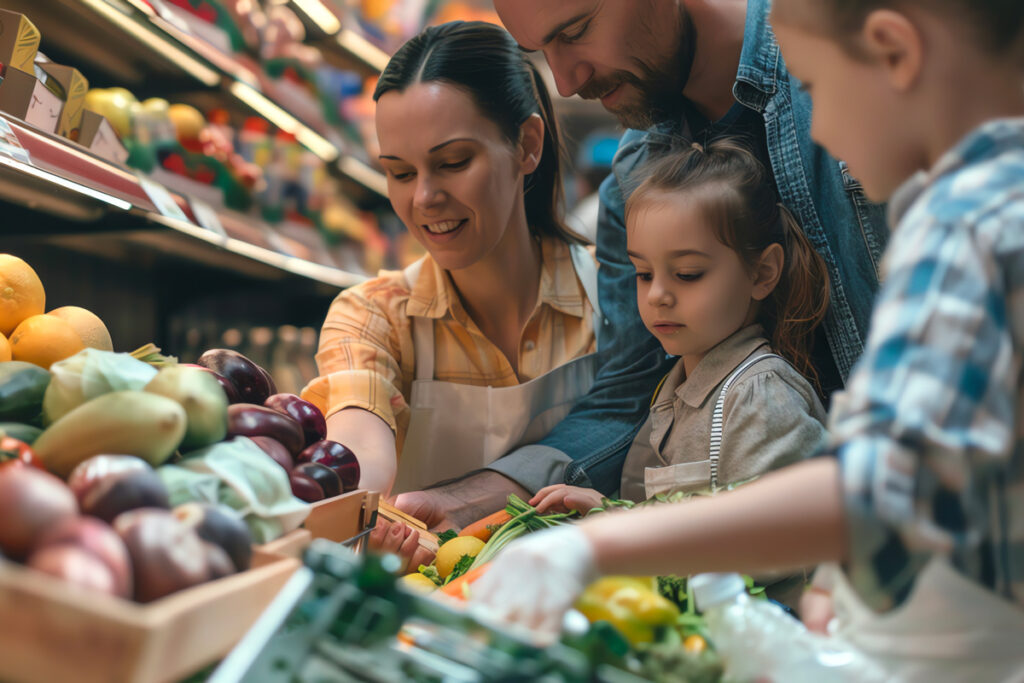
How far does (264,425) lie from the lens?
1.10m

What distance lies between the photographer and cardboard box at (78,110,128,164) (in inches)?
70.1

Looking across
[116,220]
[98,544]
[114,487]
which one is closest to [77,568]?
[98,544]

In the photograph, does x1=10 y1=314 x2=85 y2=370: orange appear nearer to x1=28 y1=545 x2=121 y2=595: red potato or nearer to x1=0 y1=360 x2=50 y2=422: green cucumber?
x1=0 y1=360 x2=50 y2=422: green cucumber

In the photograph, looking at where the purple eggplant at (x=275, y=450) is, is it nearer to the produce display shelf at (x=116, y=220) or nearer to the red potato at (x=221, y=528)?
the red potato at (x=221, y=528)

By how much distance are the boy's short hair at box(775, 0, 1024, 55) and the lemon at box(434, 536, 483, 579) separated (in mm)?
982

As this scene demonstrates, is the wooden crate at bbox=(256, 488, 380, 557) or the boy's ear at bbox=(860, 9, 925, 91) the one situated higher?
the boy's ear at bbox=(860, 9, 925, 91)

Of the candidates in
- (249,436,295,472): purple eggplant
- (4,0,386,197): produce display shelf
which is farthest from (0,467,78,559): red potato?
(4,0,386,197): produce display shelf

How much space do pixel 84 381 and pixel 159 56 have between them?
1.95 meters

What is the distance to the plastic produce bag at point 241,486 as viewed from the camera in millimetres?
862

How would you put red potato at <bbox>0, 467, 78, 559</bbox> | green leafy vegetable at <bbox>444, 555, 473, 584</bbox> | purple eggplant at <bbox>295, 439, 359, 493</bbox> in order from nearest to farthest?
red potato at <bbox>0, 467, 78, 559</bbox>
purple eggplant at <bbox>295, 439, 359, 493</bbox>
green leafy vegetable at <bbox>444, 555, 473, 584</bbox>

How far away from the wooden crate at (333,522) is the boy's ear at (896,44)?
2.46ft

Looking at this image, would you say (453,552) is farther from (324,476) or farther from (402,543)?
(324,476)

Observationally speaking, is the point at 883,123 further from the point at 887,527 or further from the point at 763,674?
the point at 763,674

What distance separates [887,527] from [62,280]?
7.24ft
